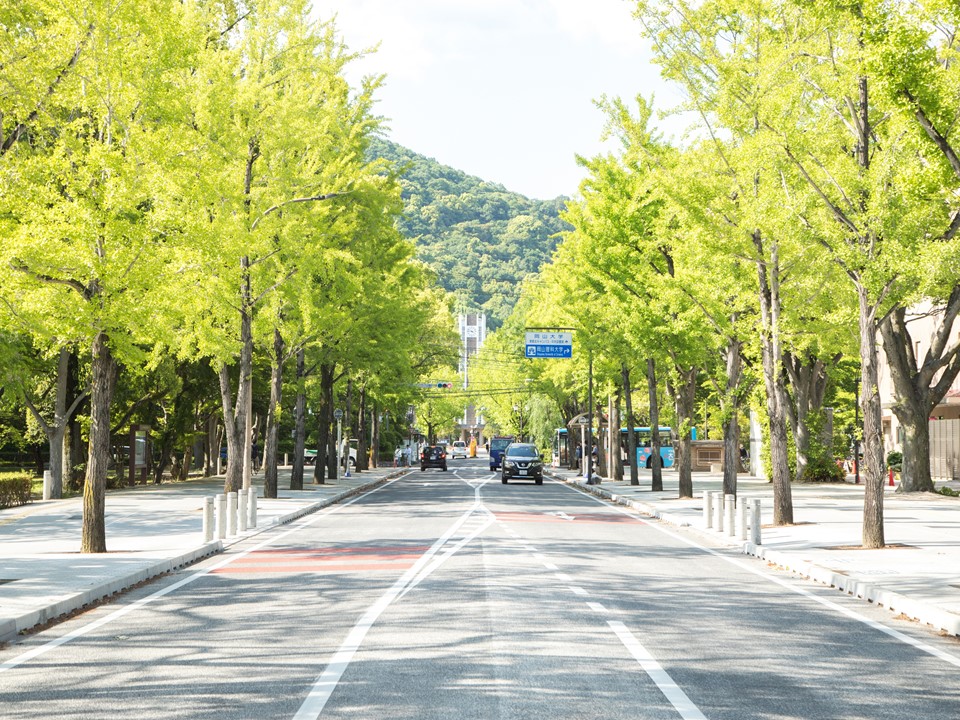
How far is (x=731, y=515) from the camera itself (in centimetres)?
2198

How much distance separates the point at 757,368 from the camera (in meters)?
39.3

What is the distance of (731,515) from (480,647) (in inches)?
535

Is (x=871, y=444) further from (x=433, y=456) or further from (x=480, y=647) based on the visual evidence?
(x=433, y=456)

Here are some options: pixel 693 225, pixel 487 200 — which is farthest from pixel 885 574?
pixel 487 200

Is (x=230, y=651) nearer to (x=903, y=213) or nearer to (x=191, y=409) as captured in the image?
(x=903, y=213)

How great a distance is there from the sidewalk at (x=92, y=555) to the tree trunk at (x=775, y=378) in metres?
10.9

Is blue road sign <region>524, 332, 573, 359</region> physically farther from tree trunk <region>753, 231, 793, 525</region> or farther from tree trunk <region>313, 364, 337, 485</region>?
tree trunk <region>753, 231, 793, 525</region>

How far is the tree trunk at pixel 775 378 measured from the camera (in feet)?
74.7

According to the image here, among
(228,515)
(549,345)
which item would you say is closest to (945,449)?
(549,345)

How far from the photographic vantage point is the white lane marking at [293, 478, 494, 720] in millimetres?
7238

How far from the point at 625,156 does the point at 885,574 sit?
24144mm

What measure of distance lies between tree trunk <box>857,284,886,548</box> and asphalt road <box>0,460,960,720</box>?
2623mm

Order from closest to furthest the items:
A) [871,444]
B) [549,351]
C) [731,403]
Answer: [871,444]
[731,403]
[549,351]

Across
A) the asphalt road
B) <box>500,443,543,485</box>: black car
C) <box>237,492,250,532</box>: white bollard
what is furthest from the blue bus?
the asphalt road
